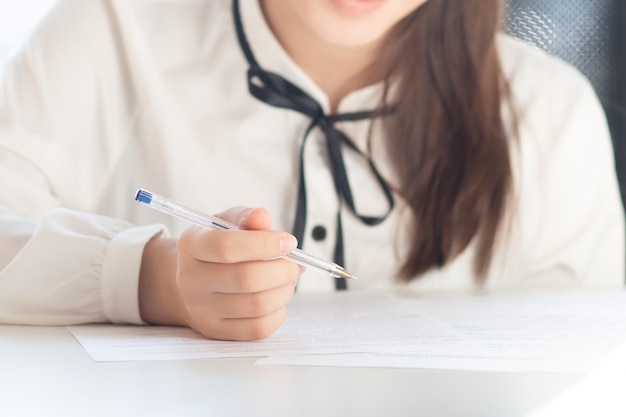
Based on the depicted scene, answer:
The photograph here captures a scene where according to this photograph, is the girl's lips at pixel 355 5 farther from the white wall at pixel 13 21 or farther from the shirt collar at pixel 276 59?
the white wall at pixel 13 21

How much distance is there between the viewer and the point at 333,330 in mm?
630

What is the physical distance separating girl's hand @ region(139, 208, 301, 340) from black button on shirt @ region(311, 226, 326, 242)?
369mm

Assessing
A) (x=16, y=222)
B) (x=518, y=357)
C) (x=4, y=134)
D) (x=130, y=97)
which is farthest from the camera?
(x=130, y=97)

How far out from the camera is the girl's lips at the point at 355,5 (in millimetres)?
923

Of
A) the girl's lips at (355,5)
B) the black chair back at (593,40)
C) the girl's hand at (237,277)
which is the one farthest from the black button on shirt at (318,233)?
the black chair back at (593,40)

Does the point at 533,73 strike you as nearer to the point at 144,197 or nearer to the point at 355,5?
the point at 355,5

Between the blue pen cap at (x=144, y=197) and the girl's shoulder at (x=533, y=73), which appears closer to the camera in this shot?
the blue pen cap at (x=144, y=197)

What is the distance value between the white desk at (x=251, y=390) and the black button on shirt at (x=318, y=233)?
46cm

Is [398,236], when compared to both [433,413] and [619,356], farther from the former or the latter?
[433,413]

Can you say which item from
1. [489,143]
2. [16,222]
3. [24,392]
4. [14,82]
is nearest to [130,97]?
[14,82]

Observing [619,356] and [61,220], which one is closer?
[619,356]

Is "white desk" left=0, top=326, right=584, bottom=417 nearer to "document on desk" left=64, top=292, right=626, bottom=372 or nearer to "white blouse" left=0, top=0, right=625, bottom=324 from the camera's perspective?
"document on desk" left=64, top=292, right=626, bottom=372

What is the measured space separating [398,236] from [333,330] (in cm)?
42

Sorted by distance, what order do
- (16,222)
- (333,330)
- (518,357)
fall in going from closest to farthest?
(518,357)
(333,330)
(16,222)
